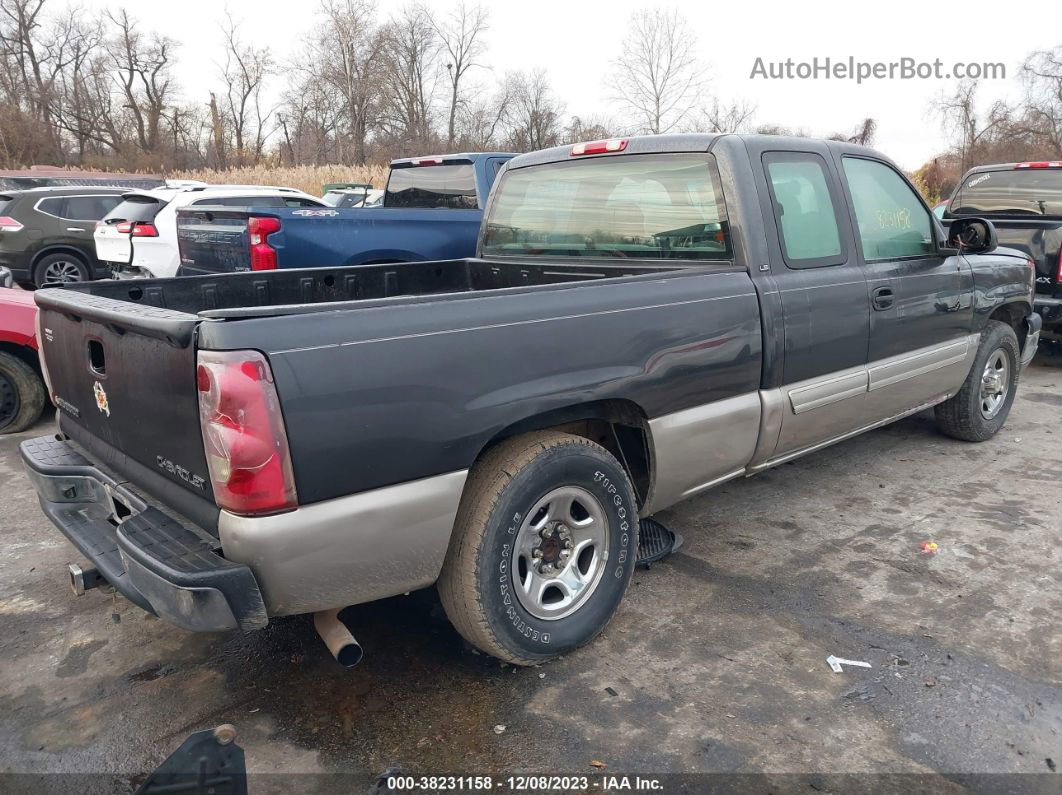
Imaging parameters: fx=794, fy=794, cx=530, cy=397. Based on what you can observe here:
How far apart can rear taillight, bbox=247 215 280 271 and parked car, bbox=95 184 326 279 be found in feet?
8.22

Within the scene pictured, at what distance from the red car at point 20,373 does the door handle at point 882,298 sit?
5642 mm

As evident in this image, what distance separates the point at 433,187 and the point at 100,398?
248 inches

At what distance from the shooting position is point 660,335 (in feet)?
10.1

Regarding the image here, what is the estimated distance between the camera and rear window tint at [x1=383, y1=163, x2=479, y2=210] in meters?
8.27

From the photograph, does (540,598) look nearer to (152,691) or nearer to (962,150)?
(152,691)

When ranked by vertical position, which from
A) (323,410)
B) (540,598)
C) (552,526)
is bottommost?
(540,598)

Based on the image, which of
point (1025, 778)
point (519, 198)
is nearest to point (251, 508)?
point (1025, 778)

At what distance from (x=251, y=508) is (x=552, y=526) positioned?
1158 millimetres

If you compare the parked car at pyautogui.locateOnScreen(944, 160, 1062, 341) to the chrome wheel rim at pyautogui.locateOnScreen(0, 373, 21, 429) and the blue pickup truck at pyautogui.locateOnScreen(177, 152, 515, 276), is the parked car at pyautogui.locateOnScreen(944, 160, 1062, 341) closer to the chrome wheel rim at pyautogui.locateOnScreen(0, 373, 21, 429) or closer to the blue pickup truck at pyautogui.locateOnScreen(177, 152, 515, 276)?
the blue pickup truck at pyautogui.locateOnScreen(177, 152, 515, 276)

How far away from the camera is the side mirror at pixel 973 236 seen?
15.7 feet

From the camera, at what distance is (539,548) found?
2928 mm

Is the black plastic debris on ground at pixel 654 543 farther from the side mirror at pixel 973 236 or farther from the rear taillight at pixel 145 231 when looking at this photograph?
the rear taillight at pixel 145 231

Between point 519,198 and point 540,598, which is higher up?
point 519,198

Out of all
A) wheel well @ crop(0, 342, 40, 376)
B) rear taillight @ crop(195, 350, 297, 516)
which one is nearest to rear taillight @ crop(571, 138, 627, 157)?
rear taillight @ crop(195, 350, 297, 516)
